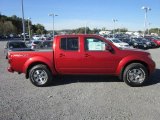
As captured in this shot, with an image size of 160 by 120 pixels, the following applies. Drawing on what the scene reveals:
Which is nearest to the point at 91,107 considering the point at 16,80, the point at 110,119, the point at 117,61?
the point at 110,119

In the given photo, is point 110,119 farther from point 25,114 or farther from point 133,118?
point 25,114

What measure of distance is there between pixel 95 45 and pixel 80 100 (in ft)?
8.73

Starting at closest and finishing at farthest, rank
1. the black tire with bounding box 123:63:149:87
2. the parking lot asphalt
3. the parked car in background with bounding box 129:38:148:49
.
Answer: the parking lot asphalt
the black tire with bounding box 123:63:149:87
the parked car in background with bounding box 129:38:148:49

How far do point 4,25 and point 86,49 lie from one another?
88129 mm

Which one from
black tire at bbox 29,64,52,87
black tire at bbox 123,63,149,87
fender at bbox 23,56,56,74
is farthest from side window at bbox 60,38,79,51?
black tire at bbox 123,63,149,87

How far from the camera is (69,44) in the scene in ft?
30.8

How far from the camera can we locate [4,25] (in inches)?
3634

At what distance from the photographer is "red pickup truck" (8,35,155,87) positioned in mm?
9195

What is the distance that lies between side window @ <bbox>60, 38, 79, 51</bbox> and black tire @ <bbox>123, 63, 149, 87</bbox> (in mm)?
2000

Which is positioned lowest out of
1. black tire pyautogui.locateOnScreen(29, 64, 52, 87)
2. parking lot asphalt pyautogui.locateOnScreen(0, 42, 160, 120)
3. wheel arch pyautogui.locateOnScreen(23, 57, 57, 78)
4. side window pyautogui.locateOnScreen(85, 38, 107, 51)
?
parking lot asphalt pyautogui.locateOnScreen(0, 42, 160, 120)

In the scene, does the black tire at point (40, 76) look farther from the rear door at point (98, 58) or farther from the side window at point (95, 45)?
the side window at point (95, 45)

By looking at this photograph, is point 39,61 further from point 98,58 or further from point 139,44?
point 139,44

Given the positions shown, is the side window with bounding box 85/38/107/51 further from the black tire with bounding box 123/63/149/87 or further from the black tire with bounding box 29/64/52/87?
the black tire with bounding box 29/64/52/87

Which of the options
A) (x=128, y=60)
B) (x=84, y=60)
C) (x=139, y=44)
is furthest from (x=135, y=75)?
(x=139, y=44)
